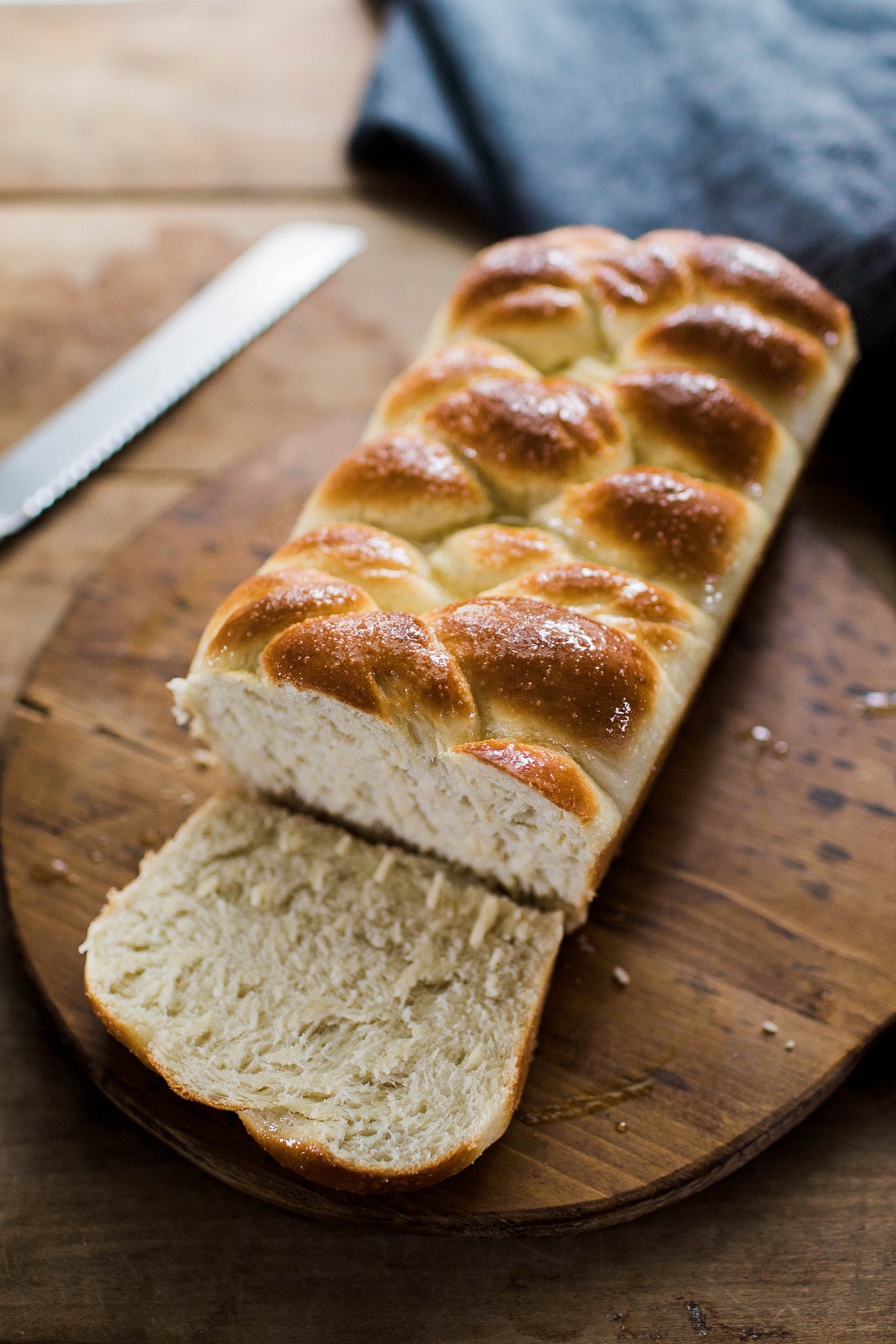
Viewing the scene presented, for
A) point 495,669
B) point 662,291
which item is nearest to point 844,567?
point 662,291

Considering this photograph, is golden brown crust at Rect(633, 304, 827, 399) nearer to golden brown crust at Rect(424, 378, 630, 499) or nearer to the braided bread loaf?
the braided bread loaf

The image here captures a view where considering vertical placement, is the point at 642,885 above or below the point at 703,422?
below

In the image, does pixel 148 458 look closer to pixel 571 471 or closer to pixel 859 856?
pixel 571 471

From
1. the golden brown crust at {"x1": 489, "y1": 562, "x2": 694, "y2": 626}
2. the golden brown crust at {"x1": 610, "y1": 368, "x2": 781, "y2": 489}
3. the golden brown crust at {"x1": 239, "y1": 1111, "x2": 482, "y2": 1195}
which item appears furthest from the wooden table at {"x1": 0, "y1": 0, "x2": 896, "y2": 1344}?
the golden brown crust at {"x1": 489, "y1": 562, "x2": 694, "y2": 626}

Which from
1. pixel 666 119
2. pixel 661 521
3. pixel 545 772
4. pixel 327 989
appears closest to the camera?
pixel 545 772

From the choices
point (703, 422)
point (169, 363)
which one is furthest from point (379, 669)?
point (169, 363)

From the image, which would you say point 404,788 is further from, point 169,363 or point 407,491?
point 169,363

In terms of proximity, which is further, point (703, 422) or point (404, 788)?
point (703, 422)
